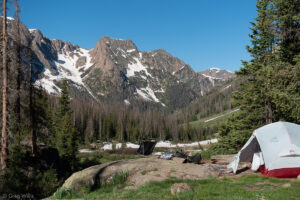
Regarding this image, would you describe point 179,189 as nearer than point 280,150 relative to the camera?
Yes

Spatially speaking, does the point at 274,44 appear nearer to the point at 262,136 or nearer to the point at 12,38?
the point at 262,136

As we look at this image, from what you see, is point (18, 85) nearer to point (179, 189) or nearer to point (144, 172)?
point (144, 172)

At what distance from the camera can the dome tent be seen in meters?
10.4

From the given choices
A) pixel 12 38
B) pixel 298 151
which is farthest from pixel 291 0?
pixel 12 38

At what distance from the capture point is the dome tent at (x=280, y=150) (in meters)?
10.4

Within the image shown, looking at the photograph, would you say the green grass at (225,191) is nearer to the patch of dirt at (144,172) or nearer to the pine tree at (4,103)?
the patch of dirt at (144,172)

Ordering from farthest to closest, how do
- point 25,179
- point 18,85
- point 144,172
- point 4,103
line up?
1. point 18,85
2. point 4,103
3. point 25,179
4. point 144,172

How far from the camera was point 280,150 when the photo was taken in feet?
35.4

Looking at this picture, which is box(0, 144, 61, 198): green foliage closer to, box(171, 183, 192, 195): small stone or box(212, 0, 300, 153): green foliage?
box(171, 183, 192, 195): small stone

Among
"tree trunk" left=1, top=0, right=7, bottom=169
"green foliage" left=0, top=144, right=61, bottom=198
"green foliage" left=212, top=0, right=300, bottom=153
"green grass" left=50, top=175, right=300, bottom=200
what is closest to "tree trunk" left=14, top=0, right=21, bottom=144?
"tree trunk" left=1, top=0, right=7, bottom=169

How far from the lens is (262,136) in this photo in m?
12.1

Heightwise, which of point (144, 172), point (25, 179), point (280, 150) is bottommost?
point (25, 179)

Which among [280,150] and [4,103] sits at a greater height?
[4,103]

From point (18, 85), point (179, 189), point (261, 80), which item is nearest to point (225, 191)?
point (179, 189)
